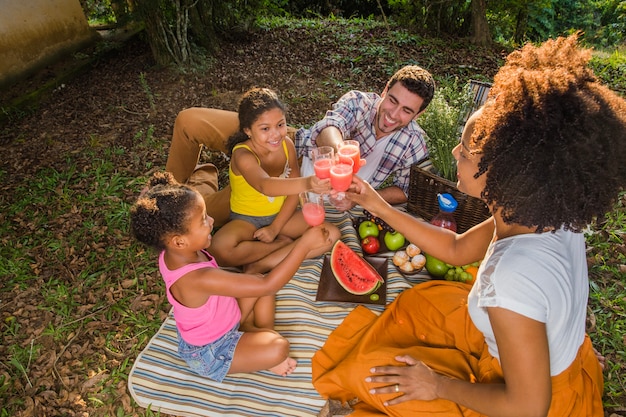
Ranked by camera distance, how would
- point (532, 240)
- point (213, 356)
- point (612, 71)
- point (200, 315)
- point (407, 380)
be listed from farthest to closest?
1. point (612, 71)
2. point (213, 356)
3. point (200, 315)
4. point (407, 380)
5. point (532, 240)

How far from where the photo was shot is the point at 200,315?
2562 millimetres

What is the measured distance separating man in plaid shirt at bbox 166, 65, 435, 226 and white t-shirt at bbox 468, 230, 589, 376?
6.79 feet

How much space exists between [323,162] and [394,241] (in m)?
1.22

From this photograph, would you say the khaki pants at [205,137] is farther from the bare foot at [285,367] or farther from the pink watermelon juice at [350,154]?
the bare foot at [285,367]

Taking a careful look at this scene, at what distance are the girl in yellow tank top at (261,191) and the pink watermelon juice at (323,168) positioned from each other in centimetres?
20

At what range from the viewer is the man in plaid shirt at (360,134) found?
3652 mm

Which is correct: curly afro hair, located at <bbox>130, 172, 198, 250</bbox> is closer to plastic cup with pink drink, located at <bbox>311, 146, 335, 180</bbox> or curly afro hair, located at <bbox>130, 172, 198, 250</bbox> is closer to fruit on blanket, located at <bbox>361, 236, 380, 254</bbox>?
plastic cup with pink drink, located at <bbox>311, 146, 335, 180</bbox>

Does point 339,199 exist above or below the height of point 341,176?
below

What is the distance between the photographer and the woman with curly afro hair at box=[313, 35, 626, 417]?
154 cm

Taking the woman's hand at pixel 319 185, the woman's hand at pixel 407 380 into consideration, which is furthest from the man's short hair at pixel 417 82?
the woman's hand at pixel 407 380

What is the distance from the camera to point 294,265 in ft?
8.41

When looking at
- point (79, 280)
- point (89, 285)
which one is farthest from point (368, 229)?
point (79, 280)

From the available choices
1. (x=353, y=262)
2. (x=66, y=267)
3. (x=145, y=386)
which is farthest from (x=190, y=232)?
(x=66, y=267)

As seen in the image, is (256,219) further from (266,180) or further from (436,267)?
(436,267)
